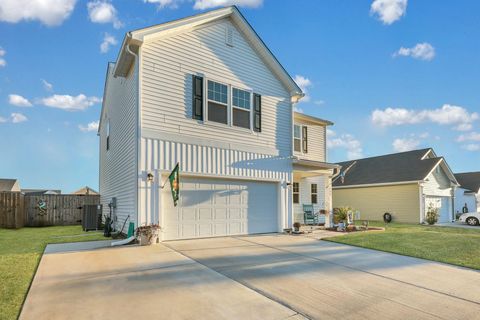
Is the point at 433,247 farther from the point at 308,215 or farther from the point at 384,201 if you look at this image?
the point at 384,201

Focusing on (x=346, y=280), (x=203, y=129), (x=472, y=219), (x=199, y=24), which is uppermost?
(x=199, y=24)

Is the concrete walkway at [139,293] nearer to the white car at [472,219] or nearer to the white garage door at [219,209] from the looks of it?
the white garage door at [219,209]

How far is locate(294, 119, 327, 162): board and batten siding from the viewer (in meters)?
16.5

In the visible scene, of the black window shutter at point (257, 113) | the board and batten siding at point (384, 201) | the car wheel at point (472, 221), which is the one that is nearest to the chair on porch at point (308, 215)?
the black window shutter at point (257, 113)

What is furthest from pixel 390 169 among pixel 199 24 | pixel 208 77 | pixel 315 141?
pixel 199 24

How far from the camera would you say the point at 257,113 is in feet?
38.6

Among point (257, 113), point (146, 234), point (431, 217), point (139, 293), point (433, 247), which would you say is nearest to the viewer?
point (139, 293)

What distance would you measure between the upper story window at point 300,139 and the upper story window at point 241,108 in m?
5.12

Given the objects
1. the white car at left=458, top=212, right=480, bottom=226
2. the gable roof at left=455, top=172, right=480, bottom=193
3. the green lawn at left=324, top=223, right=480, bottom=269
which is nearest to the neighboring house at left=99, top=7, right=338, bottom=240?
the green lawn at left=324, top=223, right=480, bottom=269

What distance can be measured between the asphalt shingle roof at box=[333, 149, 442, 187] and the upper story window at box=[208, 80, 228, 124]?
630 inches

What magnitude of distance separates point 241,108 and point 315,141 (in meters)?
7.04

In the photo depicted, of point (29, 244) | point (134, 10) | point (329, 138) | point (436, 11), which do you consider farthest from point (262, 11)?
point (29, 244)

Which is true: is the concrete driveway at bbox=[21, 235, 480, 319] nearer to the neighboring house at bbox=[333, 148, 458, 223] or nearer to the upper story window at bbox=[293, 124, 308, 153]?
the upper story window at bbox=[293, 124, 308, 153]

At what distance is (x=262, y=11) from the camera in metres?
12.4
